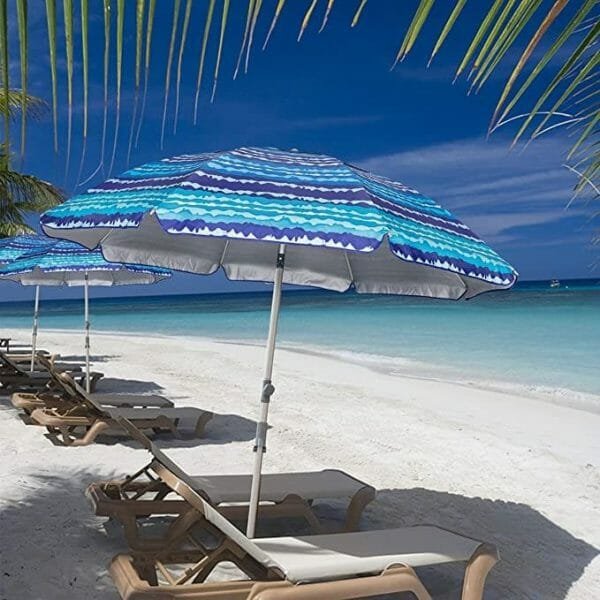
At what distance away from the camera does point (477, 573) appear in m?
3.54

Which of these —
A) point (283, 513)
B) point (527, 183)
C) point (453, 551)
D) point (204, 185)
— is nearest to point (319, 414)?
point (283, 513)

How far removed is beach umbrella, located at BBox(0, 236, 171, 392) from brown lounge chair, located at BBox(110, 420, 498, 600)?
364 centimetres

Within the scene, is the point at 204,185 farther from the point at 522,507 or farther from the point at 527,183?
the point at 522,507

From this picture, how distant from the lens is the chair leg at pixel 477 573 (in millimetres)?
3516

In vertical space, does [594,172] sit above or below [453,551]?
above

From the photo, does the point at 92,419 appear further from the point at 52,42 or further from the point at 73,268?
the point at 52,42

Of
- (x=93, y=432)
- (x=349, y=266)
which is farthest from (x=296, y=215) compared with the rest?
(x=93, y=432)

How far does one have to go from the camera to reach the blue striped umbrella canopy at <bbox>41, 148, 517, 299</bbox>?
2.89 metres

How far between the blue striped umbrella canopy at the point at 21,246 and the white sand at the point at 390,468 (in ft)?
6.00

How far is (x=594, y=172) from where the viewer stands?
130 cm

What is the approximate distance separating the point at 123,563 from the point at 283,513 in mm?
1326

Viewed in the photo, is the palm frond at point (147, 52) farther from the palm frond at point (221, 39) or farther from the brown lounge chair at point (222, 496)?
the brown lounge chair at point (222, 496)

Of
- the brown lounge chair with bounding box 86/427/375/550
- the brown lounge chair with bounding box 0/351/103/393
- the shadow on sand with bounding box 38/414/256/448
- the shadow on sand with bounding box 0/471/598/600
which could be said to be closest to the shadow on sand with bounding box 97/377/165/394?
the brown lounge chair with bounding box 0/351/103/393

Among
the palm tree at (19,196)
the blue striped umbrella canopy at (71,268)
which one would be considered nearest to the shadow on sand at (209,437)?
the blue striped umbrella canopy at (71,268)
